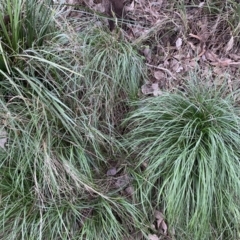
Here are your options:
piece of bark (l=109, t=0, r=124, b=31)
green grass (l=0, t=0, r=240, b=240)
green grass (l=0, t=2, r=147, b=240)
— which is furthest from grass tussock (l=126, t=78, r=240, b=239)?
piece of bark (l=109, t=0, r=124, b=31)

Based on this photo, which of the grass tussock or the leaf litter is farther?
the leaf litter

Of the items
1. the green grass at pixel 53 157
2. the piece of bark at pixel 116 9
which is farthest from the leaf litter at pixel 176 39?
the green grass at pixel 53 157

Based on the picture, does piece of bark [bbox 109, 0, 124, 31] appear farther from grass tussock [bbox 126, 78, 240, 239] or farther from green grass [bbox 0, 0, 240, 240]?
grass tussock [bbox 126, 78, 240, 239]

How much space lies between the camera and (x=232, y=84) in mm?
2656

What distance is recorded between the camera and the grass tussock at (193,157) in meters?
2.24

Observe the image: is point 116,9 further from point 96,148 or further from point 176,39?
point 96,148

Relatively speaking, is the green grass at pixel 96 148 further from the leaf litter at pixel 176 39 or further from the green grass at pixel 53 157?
the leaf litter at pixel 176 39

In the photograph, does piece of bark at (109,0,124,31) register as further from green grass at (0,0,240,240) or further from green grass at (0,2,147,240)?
green grass at (0,2,147,240)

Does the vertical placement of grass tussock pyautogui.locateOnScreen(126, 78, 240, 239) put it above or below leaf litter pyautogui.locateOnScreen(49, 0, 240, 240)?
below

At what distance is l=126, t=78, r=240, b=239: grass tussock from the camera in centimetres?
224

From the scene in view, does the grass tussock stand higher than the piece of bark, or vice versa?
the piece of bark

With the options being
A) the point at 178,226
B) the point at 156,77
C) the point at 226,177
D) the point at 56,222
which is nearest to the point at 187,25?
the point at 156,77

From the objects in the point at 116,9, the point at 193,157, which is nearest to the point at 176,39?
the point at 116,9

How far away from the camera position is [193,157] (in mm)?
2266
